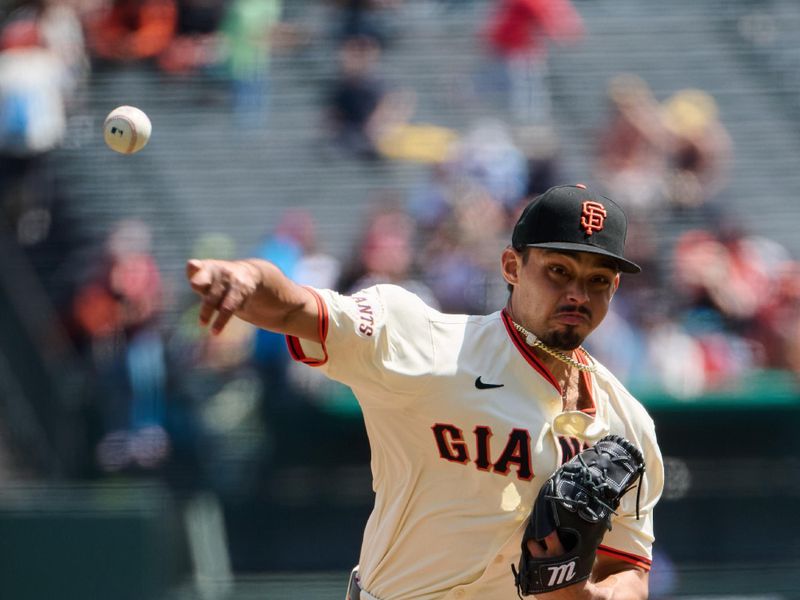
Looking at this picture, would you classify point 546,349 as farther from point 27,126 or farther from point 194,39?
point 194,39

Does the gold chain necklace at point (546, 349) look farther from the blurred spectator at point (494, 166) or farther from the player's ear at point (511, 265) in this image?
the blurred spectator at point (494, 166)

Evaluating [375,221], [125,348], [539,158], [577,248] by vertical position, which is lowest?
[125,348]

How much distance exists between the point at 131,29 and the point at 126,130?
27.9 ft

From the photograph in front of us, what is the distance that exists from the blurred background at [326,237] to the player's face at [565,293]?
4913mm

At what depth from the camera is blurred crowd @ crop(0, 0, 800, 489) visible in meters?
9.53

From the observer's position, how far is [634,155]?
11.4 m

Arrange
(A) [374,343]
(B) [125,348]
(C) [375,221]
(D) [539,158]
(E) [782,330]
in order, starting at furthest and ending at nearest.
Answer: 1. (D) [539,158]
2. (C) [375,221]
3. (B) [125,348]
4. (E) [782,330]
5. (A) [374,343]

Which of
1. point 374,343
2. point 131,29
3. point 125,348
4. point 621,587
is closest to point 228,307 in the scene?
point 374,343

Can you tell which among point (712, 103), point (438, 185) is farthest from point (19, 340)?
point (712, 103)

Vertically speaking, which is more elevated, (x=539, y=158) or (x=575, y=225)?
(x=575, y=225)

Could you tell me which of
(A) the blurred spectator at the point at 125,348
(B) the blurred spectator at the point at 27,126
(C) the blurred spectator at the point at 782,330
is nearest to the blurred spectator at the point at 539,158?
(C) the blurred spectator at the point at 782,330

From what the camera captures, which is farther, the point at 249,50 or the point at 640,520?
the point at 249,50

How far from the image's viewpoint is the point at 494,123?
40.0ft

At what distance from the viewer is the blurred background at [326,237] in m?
8.96
